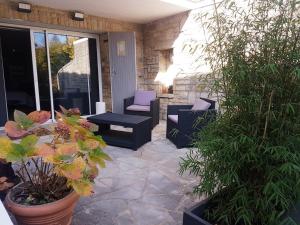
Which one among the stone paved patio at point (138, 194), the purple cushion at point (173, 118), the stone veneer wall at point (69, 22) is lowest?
the stone paved patio at point (138, 194)

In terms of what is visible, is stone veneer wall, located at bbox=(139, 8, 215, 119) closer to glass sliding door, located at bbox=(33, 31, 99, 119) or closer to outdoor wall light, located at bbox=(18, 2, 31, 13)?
glass sliding door, located at bbox=(33, 31, 99, 119)

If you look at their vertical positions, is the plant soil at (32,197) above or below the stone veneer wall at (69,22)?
below

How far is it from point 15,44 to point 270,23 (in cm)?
505

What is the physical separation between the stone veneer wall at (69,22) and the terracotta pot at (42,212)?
400cm

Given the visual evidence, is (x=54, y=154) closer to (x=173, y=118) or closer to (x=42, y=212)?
(x=42, y=212)

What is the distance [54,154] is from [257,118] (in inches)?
49.0

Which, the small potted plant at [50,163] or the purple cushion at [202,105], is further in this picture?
the purple cushion at [202,105]

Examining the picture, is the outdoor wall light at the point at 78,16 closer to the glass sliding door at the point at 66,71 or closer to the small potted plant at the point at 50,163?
the glass sliding door at the point at 66,71

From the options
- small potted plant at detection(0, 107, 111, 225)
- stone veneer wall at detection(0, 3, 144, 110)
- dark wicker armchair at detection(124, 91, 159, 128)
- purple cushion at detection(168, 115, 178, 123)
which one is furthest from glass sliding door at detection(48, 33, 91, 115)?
small potted plant at detection(0, 107, 111, 225)

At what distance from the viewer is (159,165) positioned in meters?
3.14

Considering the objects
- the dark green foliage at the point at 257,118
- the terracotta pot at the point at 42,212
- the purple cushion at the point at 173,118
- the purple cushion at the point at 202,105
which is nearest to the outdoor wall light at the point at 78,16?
the purple cushion at the point at 173,118

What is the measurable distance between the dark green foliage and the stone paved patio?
66 cm

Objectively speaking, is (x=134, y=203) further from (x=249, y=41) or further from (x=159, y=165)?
Answer: (x=249, y=41)

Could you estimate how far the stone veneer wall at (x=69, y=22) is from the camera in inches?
172
